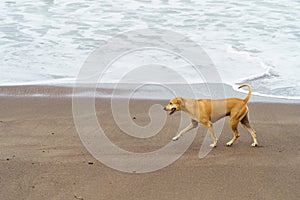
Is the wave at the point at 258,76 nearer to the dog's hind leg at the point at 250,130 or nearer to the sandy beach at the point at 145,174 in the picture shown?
the sandy beach at the point at 145,174

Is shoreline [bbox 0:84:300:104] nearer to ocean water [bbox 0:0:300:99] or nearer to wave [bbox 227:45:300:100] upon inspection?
wave [bbox 227:45:300:100]

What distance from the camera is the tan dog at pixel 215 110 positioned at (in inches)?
198

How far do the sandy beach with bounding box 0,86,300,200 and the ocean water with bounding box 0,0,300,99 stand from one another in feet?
6.71

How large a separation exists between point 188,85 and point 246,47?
299cm

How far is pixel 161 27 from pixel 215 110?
733cm

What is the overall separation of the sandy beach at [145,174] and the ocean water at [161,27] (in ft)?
6.71

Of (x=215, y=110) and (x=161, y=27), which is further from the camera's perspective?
(x=161, y=27)

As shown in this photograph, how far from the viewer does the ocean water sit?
8227mm

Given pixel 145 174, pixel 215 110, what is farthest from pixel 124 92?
pixel 145 174

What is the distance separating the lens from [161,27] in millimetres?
12148

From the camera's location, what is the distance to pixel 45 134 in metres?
5.29

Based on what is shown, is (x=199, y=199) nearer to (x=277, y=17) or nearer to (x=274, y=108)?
(x=274, y=108)

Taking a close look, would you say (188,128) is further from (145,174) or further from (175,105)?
(145,174)

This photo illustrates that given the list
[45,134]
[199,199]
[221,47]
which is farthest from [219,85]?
[199,199]
